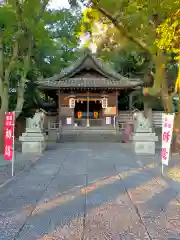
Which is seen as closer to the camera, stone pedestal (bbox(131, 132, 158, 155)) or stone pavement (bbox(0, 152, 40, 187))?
stone pavement (bbox(0, 152, 40, 187))

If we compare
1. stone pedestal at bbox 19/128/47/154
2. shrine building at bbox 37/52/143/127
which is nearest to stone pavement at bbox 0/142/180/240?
stone pedestal at bbox 19/128/47/154

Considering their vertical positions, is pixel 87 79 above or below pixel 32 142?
above

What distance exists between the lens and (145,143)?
567 inches

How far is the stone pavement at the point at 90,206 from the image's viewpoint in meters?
4.38

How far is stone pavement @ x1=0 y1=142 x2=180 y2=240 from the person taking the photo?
14.4ft

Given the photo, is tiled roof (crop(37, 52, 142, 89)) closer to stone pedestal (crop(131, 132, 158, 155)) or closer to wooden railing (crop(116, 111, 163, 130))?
wooden railing (crop(116, 111, 163, 130))

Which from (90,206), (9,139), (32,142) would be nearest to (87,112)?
(32,142)

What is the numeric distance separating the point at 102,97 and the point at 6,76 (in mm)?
14538

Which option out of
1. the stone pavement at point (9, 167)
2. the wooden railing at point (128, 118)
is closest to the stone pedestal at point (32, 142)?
the stone pavement at point (9, 167)

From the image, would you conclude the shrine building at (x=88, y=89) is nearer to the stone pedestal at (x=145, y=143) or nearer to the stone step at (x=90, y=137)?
the stone step at (x=90, y=137)

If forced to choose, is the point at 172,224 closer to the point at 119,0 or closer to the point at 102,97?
the point at 119,0

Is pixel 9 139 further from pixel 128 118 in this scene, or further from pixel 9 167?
pixel 128 118

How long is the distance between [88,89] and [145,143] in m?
13.5

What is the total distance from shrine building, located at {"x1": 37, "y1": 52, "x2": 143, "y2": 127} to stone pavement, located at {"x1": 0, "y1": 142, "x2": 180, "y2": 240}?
17.4 m
